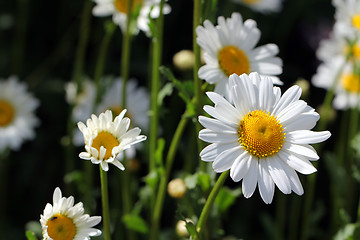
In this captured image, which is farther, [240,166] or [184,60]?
[184,60]

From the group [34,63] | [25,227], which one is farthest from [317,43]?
[25,227]

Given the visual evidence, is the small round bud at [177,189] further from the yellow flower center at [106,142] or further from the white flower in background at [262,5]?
the white flower in background at [262,5]

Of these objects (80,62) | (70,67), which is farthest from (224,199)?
(70,67)

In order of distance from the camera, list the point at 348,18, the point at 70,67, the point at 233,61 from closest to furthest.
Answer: the point at 233,61
the point at 348,18
the point at 70,67

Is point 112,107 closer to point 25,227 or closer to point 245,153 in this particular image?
point 25,227

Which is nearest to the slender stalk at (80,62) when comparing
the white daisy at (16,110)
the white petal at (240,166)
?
the white daisy at (16,110)

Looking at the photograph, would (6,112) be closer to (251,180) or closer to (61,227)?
(61,227)
